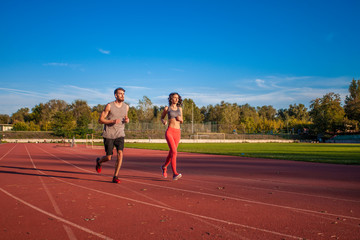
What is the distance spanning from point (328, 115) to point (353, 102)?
50.9 feet

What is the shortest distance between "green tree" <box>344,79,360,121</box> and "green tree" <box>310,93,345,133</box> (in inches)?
126

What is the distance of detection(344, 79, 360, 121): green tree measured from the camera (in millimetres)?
80750

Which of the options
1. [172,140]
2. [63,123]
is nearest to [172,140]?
[172,140]

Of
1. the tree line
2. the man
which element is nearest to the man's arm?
the man

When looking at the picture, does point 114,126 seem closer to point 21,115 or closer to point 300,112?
point 21,115

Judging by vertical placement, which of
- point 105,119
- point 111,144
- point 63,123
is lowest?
point 111,144

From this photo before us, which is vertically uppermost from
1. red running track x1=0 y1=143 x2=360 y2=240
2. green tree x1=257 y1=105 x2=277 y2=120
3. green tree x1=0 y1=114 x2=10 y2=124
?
green tree x1=257 y1=105 x2=277 y2=120

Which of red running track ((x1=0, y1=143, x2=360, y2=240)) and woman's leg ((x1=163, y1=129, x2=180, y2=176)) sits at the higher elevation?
woman's leg ((x1=163, y1=129, x2=180, y2=176))

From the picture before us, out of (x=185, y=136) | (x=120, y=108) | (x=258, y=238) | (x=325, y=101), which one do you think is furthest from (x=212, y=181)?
(x=325, y=101)

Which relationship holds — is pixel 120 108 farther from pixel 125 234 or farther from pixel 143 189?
pixel 125 234

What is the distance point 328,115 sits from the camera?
76.9 meters

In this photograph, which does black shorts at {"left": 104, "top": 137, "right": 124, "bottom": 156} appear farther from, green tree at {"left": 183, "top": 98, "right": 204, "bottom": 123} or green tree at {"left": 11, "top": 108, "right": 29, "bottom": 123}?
green tree at {"left": 11, "top": 108, "right": 29, "bottom": 123}

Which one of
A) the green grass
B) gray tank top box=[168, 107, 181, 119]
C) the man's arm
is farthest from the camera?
the green grass

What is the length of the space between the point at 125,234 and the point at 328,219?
9.11ft
